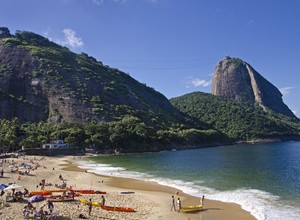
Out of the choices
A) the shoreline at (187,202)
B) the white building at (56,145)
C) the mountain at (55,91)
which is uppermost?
the mountain at (55,91)

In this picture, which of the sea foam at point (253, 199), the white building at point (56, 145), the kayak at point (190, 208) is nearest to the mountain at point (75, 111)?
the white building at point (56, 145)

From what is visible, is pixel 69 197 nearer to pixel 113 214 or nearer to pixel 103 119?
pixel 113 214

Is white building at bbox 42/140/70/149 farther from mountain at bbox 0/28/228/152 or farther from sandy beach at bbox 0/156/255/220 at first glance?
sandy beach at bbox 0/156/255/220

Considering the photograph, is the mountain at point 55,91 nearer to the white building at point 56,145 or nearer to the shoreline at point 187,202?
the white building at point 56,145

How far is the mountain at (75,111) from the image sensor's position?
118 meters

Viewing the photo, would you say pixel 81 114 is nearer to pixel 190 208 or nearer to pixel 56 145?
pixel 56 145

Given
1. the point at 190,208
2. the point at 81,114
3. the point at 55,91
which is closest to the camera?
the point at 190,208

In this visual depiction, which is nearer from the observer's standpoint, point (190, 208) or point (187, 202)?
point (190, 208)

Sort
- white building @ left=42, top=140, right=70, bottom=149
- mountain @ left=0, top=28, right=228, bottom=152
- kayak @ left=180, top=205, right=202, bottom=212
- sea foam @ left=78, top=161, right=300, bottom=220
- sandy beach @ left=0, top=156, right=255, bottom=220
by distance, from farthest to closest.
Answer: mountain @ left=0, top=28, right=228, bottom=152, white building @ left=42, top=140, right=70, bottom=149, kayak @ left=180, top=205, right=202, bottom=212, sea foam @ left=78, top=161, right=300, bottom=220, sandy beach @ left=0, top=156, right=255, bottom=220

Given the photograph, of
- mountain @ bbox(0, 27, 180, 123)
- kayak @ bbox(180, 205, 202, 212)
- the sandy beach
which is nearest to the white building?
mountain @ bbox(0, 27, 180, 123)

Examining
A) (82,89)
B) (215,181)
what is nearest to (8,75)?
(82,89)

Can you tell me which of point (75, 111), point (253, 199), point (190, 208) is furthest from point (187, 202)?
point (75, 111)

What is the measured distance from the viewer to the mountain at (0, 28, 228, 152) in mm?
117812

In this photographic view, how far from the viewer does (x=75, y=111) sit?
483ft
